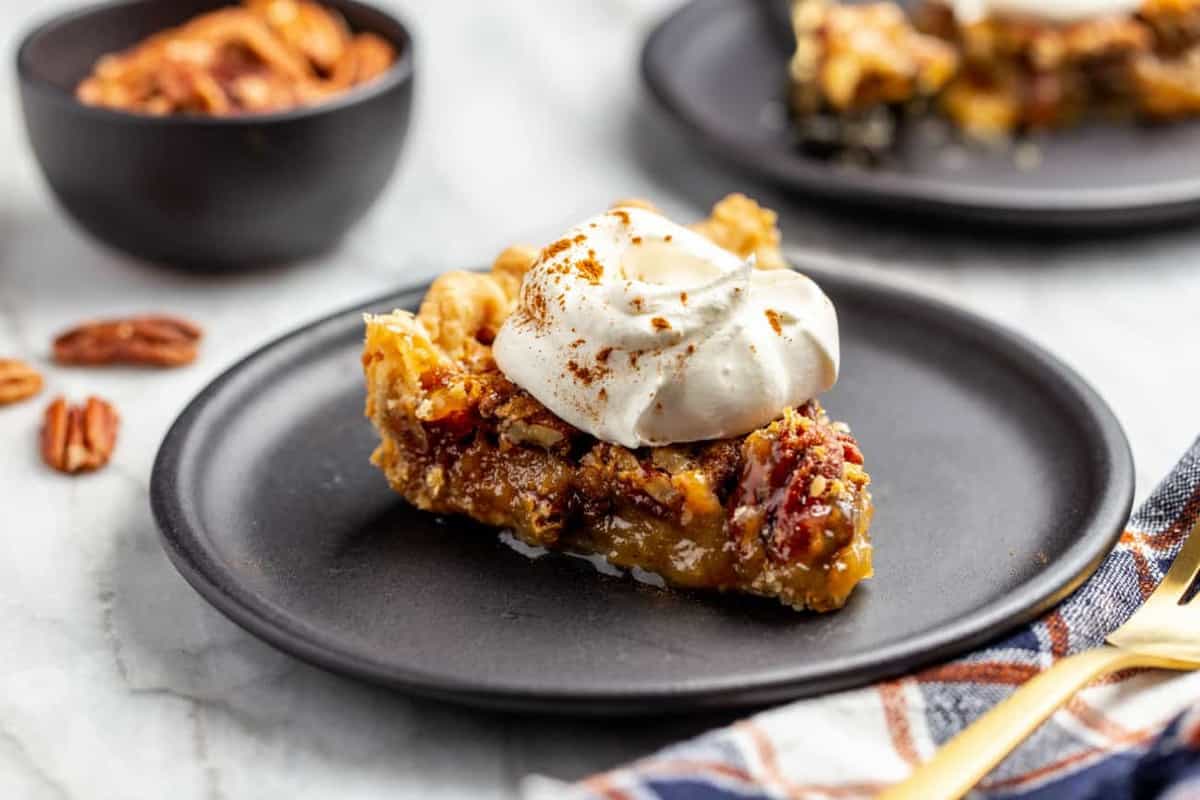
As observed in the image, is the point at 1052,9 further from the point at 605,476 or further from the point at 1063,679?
the point at 1063,679

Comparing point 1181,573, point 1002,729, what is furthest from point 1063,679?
point 1181,573

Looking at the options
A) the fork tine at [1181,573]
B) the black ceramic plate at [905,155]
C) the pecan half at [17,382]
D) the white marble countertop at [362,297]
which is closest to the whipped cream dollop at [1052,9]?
A: the black ceramic plate at [905,155]

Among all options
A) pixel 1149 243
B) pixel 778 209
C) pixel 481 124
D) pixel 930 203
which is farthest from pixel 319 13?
pixel 1149 243

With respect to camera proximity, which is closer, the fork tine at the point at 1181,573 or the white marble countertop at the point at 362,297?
the white marble countertop at the point at 362,297

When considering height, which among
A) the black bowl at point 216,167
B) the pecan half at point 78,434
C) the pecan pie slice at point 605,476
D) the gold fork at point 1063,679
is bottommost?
the pecan half at point 78,434

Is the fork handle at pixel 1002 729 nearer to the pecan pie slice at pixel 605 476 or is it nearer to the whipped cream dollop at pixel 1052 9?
the pecan pie slice at pixel 605 476

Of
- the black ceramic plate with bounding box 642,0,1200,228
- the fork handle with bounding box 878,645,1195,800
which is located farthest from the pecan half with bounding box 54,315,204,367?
the fork handle with bounding box 878,645,1195,800
